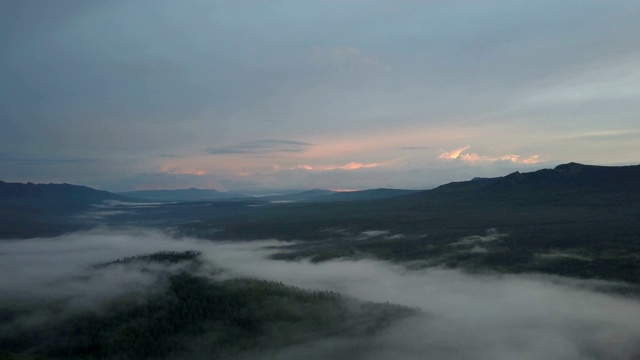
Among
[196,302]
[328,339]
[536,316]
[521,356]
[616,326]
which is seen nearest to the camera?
[521,356]

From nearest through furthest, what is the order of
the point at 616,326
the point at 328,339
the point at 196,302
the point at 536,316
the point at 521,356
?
the point at 521,356 → the point at 616,326 → the point at 328,339 → the point at 536,316 → the point at 196,302

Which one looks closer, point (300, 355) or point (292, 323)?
point (300, 355)

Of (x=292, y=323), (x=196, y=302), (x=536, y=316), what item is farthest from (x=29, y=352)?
(x=536, y=316)

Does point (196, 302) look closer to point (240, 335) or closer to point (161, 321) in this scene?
point (161, 321)

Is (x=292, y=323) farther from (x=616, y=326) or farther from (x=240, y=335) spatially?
(x=616, y=326)

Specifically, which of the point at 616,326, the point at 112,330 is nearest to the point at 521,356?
the point at 616,326

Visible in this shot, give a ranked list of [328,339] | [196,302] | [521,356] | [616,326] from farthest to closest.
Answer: [196,302] → [328,339] → [616,326] → [521,356]

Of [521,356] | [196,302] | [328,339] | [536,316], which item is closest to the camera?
[521,356]

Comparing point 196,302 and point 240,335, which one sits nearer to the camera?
point 240,335
